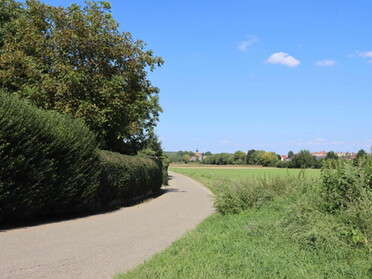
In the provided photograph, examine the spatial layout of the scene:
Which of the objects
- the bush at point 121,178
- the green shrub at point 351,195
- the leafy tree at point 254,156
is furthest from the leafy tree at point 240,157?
the green shrub at point 351,195

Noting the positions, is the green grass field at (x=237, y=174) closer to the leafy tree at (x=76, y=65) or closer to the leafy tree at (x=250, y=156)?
the leafy tree at (x=76, y=65)

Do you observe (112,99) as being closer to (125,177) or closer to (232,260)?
(125,177)

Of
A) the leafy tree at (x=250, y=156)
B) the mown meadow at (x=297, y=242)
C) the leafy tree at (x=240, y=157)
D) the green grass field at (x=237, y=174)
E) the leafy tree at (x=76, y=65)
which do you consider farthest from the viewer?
the leafy tree at (x=240, y=157)

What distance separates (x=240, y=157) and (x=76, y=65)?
114942 mm

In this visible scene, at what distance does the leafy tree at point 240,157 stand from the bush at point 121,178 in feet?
344

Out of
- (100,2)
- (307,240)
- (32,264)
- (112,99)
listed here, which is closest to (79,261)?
(32,264)

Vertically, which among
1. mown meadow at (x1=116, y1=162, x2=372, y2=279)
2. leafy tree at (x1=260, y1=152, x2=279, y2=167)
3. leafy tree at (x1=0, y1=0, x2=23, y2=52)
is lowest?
mown meadow at (x1=116, y1=162, x2=372, y2=279)

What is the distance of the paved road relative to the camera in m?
5.73

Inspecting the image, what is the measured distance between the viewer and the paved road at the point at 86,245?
5734 millimetres

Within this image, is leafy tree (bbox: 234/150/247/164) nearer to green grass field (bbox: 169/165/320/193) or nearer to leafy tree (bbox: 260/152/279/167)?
leafy tree (bbox: 260/152/279/167)

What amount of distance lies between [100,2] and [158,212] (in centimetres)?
1420

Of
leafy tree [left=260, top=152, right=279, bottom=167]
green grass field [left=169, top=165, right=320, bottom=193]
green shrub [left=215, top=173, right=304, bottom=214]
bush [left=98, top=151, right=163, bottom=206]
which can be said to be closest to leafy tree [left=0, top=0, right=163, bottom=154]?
Result: bush [left=98, top=151, right=163, bottom=206]

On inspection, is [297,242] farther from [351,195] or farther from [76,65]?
[76,65]

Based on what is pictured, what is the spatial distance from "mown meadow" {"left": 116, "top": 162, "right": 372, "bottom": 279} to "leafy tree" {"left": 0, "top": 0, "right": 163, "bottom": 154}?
11.9 metres
